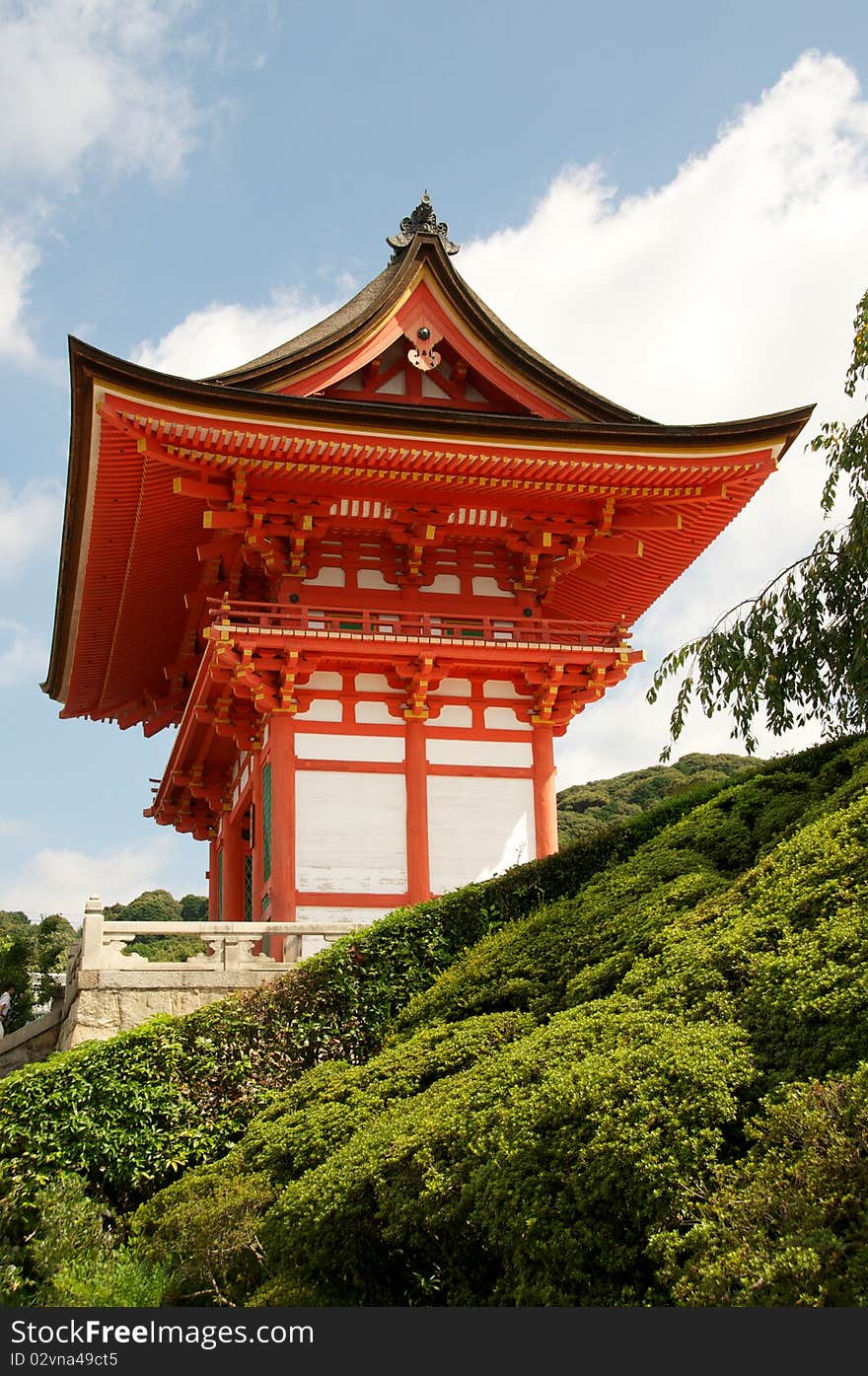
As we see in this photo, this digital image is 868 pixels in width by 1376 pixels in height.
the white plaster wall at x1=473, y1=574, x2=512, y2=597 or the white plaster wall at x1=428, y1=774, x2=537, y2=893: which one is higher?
the white plaster wall at x1=473, y1=574, x2=512, y2=597

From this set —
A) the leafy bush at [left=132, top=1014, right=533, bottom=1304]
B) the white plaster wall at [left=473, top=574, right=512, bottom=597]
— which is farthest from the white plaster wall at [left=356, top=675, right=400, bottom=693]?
the leafy bush at [left=132, top=1014, right=533, bottom=1304]

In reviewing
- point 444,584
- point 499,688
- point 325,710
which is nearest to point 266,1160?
point 325,710

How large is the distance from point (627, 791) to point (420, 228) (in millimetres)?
42091

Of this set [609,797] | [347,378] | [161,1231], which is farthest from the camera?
[609,797]

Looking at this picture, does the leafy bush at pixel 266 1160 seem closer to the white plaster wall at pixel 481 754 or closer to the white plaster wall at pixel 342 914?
the white plaster wall at pixel 342 914

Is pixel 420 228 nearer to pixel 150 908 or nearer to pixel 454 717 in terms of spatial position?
pixel 454 717

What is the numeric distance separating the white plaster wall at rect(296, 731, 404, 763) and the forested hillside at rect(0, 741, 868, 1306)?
4.74 meters

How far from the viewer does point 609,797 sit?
61.8 m

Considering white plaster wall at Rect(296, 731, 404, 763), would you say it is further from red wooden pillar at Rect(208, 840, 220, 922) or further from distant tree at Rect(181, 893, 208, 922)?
distant tree at Rect(181, 893, 208, 922)

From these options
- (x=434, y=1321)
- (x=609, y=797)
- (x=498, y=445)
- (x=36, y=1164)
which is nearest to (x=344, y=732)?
(x=498, y=445)

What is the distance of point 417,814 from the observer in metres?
19.2

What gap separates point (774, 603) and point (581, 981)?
8158mm

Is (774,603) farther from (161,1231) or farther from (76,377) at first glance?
(161,1231)

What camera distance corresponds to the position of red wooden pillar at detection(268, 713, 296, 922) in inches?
725
